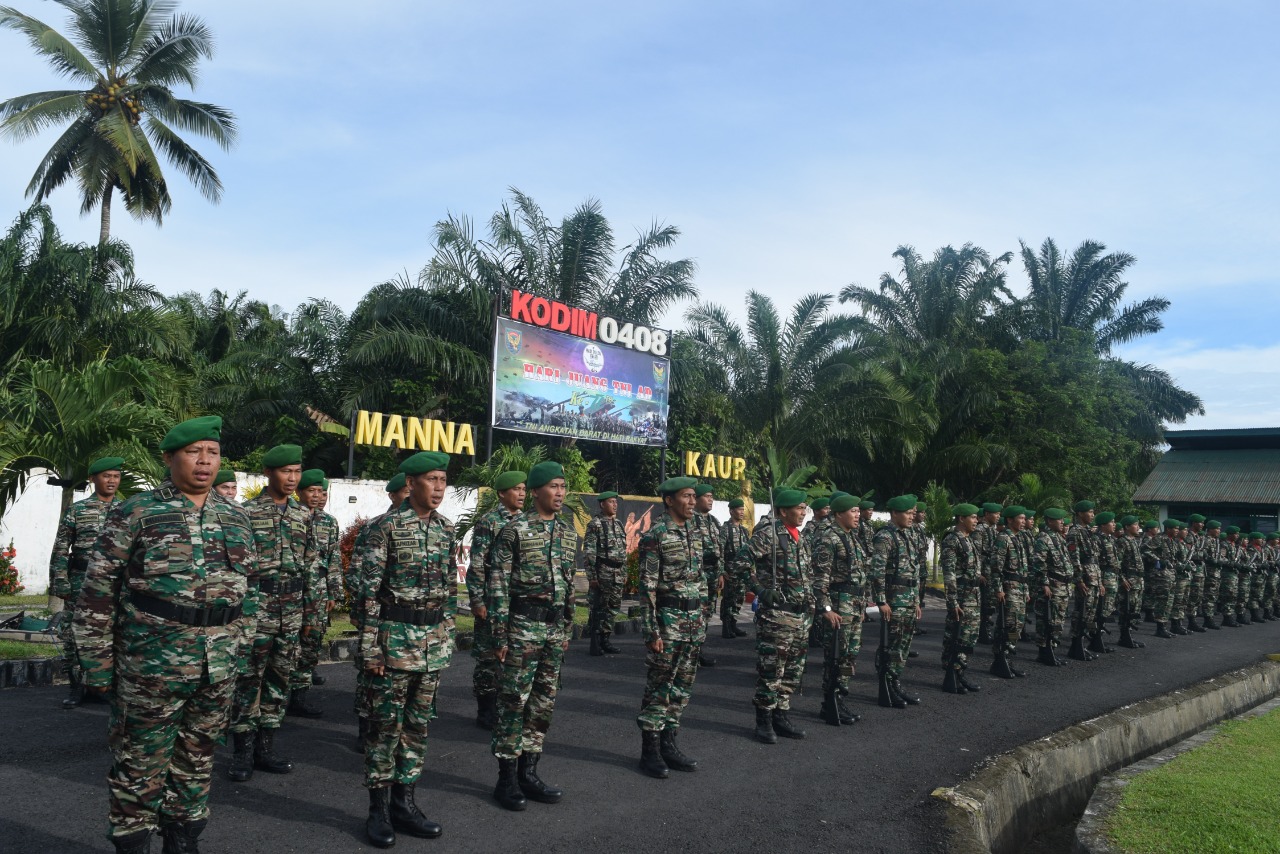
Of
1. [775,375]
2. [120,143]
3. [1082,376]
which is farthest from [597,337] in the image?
[1082,376]

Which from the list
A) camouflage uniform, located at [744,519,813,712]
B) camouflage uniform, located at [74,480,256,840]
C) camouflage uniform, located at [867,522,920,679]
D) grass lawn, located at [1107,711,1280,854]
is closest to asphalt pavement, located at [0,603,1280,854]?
camouflage uniform, located at [744,519,813,712]

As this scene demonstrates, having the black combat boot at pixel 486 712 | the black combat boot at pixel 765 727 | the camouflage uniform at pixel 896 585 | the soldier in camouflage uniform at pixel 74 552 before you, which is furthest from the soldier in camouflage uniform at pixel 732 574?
the soldier in camouflage uniform at pixel 74 552

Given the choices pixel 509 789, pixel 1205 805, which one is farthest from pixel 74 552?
pixel 1205 805

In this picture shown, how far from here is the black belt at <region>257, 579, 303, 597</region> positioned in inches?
237

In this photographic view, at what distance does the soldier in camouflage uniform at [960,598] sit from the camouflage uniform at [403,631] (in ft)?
20.1

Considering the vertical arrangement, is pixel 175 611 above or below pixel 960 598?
above

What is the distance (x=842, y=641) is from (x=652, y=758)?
229 cm

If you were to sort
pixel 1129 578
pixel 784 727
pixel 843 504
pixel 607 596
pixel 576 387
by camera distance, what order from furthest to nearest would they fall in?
1. pixel 576 387
2. pixel 1129 578
3. pixel 607 596
4. pixel 843 504
5. pixel 784 727

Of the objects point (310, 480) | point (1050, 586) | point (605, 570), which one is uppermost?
point (310, 480)

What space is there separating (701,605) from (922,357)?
25505 mm

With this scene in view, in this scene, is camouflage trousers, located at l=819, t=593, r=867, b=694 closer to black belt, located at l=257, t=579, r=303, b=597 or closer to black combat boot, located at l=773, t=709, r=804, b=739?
black combat boot, located at l=773, t=709, r=804, b=739

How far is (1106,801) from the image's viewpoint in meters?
5.59

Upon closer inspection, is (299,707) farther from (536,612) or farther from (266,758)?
(536,612)

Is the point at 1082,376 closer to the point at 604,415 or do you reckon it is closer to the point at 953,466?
the point at 953,466
